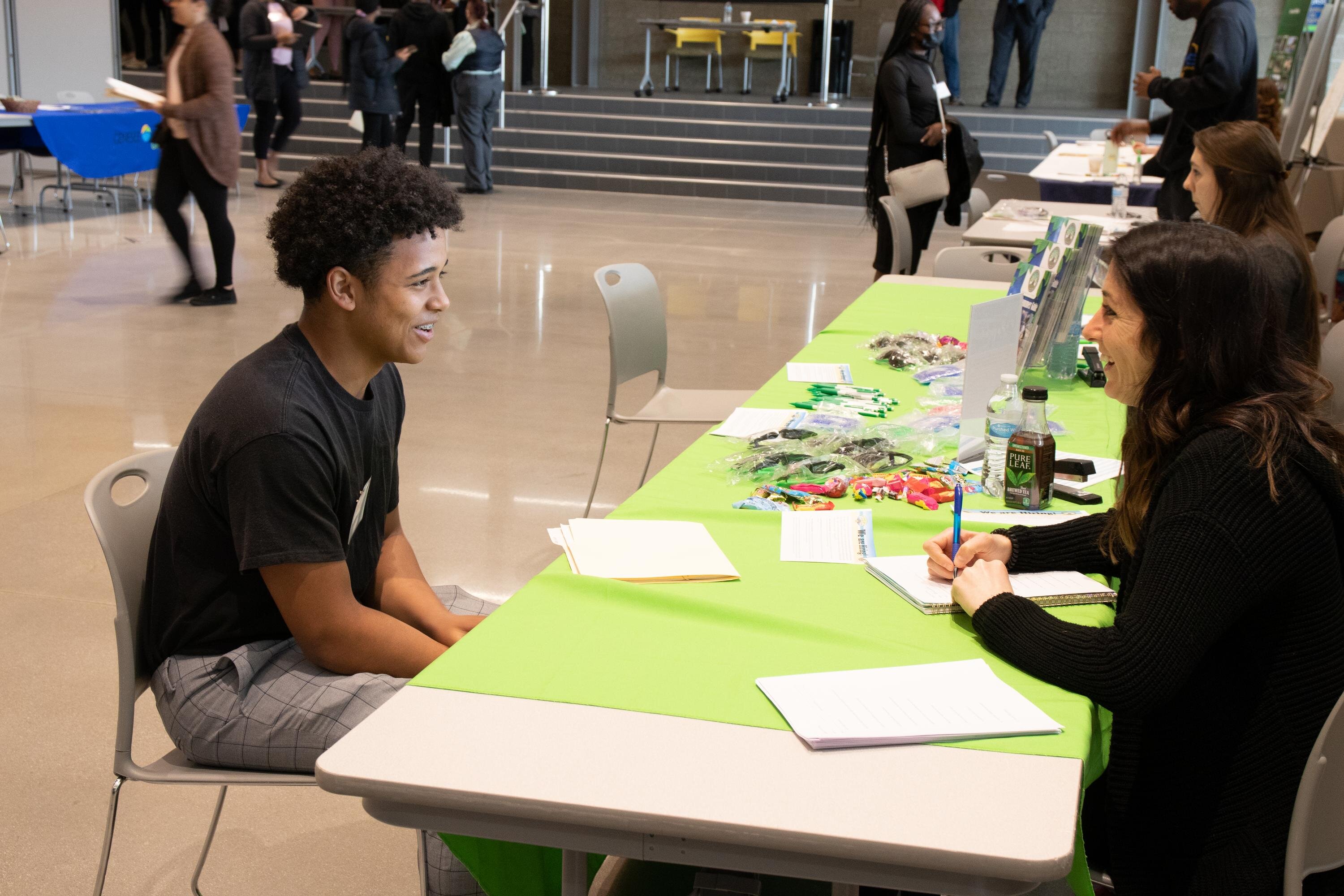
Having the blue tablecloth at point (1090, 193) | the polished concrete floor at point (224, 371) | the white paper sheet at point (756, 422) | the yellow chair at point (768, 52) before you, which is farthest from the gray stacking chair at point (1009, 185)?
the yellow chair at point (768, 52)

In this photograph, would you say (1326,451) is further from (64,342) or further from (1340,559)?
(64,342)

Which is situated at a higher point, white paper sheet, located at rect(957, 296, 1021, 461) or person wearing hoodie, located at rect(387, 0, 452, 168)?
person wearing hoodie, located at rect(387, 0, 452, 168)

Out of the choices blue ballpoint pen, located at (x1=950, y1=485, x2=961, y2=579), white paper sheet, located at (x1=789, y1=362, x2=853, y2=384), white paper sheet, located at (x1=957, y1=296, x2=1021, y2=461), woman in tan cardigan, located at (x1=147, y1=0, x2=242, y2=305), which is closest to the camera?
blue ballpoint pen, located at (x1=950, y1=485, x2=961, y2=579)

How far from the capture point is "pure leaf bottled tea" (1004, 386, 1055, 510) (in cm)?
197

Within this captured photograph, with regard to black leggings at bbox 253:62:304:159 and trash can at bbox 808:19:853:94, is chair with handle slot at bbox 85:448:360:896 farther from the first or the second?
trash can at bbox 808:19:853:94

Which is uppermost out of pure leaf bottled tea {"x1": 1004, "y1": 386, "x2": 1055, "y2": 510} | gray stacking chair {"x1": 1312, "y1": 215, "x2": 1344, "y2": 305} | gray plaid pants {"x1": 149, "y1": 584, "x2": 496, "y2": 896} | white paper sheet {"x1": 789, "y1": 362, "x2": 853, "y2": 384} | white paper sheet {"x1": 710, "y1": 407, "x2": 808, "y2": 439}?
gray stacking chair {"x1": 1312, "y1": 215, "x2": 1344, "y2": 305}

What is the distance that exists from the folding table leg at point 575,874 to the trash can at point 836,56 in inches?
537

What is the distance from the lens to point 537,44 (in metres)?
15.1

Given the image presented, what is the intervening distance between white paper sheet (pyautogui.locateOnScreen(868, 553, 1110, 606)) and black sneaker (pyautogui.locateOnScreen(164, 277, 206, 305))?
5.70 meters

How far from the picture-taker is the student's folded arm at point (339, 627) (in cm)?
→ 160

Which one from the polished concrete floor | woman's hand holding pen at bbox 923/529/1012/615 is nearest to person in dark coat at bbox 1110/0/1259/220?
the polished concrete floor

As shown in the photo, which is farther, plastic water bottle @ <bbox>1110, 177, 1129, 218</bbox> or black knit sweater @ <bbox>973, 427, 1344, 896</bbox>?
plastic water bottle @ <bbox>1110, 177, 1129, 218</bbox>

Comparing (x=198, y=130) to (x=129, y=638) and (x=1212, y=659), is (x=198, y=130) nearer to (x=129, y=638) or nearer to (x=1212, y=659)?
(x=129, y=638)

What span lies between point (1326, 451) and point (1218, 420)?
0.13 metres
